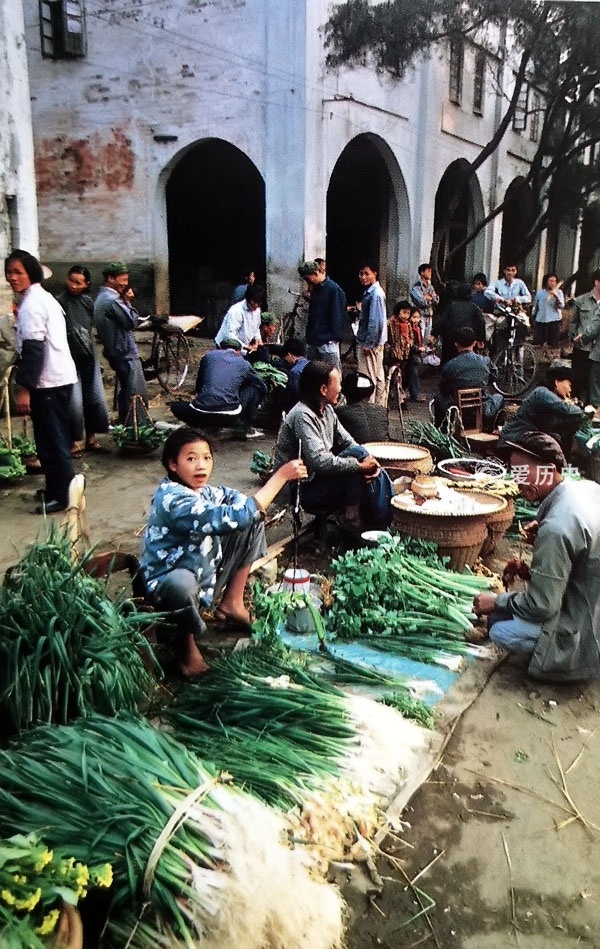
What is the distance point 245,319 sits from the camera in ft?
30.1

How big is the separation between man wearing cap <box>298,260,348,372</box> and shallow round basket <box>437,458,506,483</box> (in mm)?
2467

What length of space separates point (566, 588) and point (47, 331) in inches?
149

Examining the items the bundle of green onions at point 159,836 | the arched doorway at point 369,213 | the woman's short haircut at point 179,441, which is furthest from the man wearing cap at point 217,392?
the arched doorway at point 369,213

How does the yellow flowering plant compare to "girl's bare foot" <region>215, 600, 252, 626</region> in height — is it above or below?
above

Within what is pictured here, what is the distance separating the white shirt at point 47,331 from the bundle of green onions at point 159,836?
3.65m

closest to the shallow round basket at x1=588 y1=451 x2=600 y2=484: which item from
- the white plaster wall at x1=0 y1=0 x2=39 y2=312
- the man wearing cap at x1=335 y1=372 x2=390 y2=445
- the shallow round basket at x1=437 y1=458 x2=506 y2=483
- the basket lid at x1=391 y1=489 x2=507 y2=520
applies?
the shallow round basket at x1=437 y1=458 x2=506 y2=483

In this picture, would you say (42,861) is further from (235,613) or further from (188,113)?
(188,113)

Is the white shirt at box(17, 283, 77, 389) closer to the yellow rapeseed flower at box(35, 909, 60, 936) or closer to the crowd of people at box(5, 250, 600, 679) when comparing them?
the crowd of people at box(5, 250, 600, 679)

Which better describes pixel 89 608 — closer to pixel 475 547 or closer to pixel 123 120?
pixel 475 547

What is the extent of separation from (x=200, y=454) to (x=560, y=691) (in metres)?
1.94

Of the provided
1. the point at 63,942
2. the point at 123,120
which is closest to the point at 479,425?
the point at 63,942

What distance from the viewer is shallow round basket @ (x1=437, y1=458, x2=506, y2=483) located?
17.7 ft

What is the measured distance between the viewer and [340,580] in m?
4.06

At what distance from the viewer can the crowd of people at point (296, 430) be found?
3.43m
